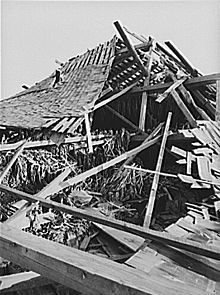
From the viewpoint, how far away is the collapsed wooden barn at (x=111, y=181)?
241 cm

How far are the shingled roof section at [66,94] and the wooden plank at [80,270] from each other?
4385mm

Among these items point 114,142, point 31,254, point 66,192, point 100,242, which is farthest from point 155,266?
point 114,142

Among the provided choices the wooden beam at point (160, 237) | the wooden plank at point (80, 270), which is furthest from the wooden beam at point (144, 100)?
the wooden plank at point (80, 270)

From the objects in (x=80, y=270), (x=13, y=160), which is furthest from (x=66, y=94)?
(x=80, y=270)

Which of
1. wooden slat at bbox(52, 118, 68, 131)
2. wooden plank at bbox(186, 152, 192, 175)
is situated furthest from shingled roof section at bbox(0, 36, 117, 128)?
wooden plank at bbox(186, 152, 192, 175)

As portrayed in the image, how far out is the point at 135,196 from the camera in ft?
23.4

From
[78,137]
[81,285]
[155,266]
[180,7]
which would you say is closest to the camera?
[81,285]

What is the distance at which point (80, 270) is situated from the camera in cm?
199

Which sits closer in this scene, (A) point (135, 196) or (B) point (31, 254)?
(B) point (31, 254)

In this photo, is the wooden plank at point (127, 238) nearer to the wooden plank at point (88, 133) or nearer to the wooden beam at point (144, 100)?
the wooden plank at point (88, 133)

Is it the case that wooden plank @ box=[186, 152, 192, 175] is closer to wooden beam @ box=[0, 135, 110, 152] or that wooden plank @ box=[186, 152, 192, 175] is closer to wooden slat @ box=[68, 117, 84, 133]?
wooden beam @ box=[0, 135, 110, 152]

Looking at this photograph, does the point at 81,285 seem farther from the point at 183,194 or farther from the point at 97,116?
the point at 97,116

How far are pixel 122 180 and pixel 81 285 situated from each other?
488 centimetres

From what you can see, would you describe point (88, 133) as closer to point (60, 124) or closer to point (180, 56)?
point (60, 124)
